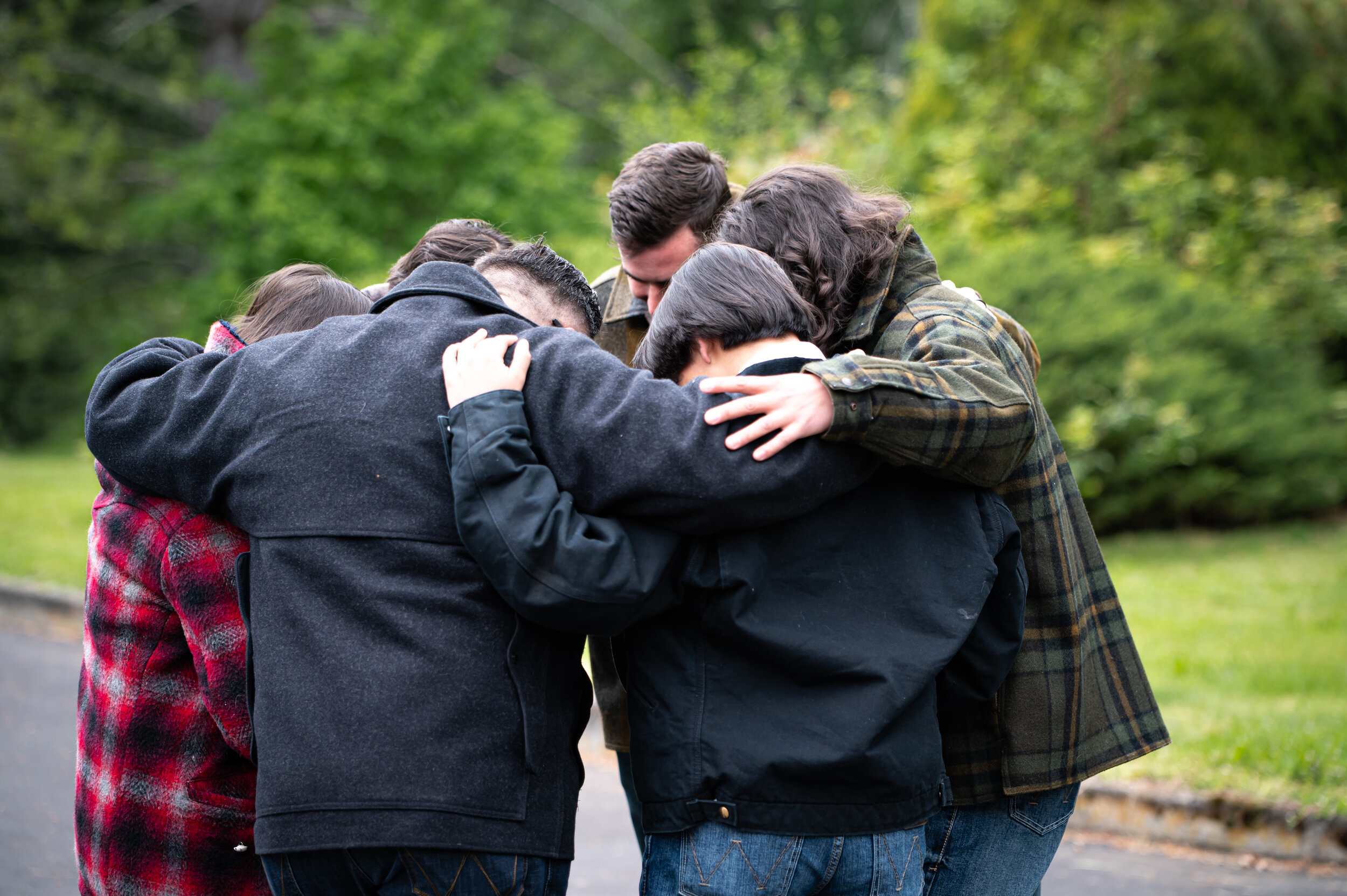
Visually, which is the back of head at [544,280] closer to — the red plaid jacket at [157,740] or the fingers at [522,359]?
the fingers at [522,359]

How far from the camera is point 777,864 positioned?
1639 mm

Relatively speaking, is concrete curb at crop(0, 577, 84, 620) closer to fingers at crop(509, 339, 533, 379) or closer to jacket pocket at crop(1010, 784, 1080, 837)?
fingers at crop(509, 339, 533, 379)

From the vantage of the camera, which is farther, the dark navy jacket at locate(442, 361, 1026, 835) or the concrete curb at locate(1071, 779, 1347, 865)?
the concrete curb at locate(1071, 779, 1347, 865)

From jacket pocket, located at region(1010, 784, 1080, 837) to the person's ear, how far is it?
3.22 ft

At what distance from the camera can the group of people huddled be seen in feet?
5.18

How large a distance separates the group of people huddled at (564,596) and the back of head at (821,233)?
0.04ft

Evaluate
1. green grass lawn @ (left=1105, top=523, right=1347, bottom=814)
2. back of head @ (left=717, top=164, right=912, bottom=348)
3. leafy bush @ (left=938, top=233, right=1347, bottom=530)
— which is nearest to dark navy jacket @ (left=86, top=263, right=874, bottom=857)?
back of head @ (left=717, top=164, right=912, bottom=348)

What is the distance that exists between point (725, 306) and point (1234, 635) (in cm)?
565

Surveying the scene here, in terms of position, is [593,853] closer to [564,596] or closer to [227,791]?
[227,791]

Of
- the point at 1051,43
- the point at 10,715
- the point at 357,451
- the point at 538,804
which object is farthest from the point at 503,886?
the point at 1051,43

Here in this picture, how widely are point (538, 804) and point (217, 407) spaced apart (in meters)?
0.80

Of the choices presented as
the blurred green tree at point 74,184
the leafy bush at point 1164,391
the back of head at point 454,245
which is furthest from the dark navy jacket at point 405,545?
the blurred green tree at point 74,184

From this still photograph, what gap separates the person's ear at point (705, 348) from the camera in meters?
1.82

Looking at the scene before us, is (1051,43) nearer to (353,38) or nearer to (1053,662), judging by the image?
(353,38)
